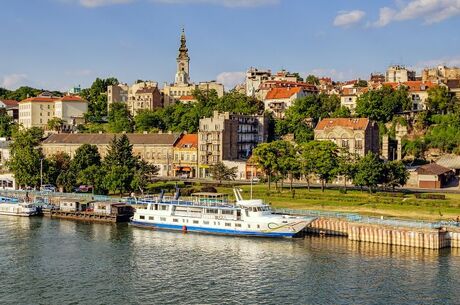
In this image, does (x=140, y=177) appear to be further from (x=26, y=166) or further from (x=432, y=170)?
(x=432, y=170)

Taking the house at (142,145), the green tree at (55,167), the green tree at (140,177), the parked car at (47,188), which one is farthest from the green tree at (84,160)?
the house at (142,145)

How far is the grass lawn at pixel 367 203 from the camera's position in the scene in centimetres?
8347

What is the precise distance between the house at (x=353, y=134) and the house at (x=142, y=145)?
31.3 metres

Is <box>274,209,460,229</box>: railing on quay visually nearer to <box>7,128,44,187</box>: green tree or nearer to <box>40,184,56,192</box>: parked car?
<box>40,184,56,192</box>: parked car

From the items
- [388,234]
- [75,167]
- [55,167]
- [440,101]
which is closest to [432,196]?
[388,234]

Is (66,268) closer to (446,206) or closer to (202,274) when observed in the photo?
(202,274)

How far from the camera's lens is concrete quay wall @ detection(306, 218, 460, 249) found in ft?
236

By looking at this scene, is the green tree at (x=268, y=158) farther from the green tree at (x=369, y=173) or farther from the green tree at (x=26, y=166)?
the green tree at (x=26, y=166)

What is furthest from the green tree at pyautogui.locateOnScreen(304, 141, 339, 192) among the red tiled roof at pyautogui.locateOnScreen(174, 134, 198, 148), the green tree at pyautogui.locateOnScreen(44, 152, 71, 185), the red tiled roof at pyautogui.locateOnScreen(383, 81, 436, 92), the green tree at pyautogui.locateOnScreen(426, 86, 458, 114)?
the red tiled roof at pyautogui.locateOnScreen(383, 81, 436, 92)

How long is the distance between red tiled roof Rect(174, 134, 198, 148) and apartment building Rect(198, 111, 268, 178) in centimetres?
254

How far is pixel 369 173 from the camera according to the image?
318 feet

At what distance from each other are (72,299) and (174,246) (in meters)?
22.6

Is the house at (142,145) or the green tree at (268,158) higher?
the house at (142,145)

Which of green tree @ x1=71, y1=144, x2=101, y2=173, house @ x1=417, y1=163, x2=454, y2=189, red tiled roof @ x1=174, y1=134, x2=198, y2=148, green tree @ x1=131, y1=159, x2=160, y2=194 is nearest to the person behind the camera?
green tree @ x1=131, y1=159, x2=160, y2=194
